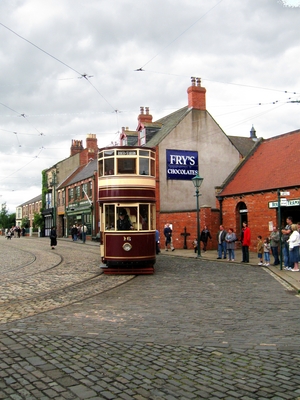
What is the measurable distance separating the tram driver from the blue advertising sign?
57.5 feet

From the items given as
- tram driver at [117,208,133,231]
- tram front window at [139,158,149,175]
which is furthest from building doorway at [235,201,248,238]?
tram driver at [117,208,133,231]

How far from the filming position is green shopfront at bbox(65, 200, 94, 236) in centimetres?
4403

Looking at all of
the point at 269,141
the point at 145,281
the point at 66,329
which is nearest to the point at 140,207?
the point at 145,281

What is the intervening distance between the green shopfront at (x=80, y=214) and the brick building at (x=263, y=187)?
55.1 feet

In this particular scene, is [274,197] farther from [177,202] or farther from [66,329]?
[66,329]

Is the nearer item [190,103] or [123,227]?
[123,227]

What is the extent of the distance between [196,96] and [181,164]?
18.1ft

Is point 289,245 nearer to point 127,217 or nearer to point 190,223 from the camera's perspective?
point 127,217

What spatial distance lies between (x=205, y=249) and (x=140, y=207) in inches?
458

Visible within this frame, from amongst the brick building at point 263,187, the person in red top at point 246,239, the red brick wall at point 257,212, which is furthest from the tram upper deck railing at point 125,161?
the red brick wall at point 257,212

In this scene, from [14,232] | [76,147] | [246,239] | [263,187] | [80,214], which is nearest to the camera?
[246,239]

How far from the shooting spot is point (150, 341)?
6.39 meters

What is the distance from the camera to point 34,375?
16.2ft

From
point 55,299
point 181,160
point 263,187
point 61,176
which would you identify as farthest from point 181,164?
point 61,176
